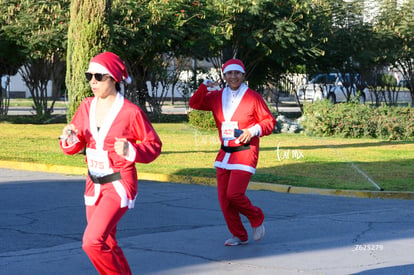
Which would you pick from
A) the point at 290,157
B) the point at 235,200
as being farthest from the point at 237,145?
the point at 290,157

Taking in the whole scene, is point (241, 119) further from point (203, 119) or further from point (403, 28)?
point (403, 28)

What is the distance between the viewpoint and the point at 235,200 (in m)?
8.21

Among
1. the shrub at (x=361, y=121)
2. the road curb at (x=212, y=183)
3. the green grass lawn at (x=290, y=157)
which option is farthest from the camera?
the shrub at (x=361, y=121)

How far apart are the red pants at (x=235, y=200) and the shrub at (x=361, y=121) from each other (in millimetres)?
15319

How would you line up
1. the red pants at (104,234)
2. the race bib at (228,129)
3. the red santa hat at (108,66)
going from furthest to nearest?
1. the race bib at (228,129)
2. the red santa hat at (108,66)
3. the red pants at (104,234)

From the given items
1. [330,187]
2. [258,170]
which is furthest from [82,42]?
[330,187]

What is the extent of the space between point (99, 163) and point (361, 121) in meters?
18.6

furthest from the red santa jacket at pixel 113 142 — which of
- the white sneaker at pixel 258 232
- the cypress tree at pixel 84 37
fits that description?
the cypress tree at pixel 84 37

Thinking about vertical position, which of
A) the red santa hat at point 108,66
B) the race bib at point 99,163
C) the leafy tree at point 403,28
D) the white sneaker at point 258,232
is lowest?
the white sneaker at point 258,232

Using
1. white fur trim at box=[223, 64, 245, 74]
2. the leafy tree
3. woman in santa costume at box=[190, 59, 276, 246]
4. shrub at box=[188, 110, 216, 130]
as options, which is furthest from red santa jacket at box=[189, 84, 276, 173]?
the leafy tree

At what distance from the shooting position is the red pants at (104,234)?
5410mm

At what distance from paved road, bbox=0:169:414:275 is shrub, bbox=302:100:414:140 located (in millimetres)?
10819

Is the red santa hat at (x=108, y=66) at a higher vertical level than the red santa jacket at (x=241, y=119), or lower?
higher

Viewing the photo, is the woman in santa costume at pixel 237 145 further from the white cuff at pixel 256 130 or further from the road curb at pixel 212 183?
the road curb at pixel 212 183
